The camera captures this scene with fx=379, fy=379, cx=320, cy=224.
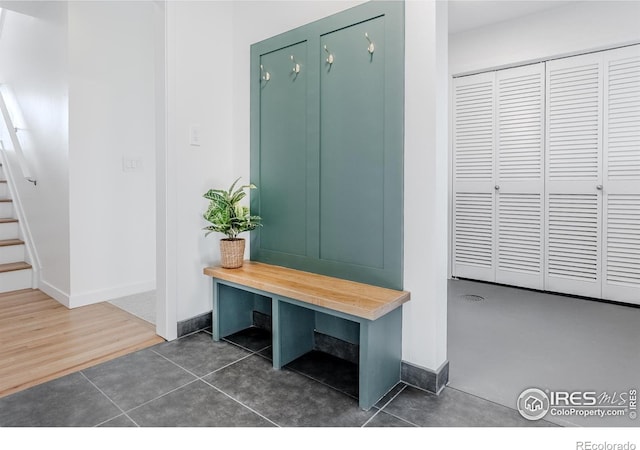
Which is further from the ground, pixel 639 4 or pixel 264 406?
pixel 639 4

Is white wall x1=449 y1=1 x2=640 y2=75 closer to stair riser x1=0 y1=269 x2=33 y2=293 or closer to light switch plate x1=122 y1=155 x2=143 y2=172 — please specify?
light switch plate x1=122 y1=155 x2=143 y2=172

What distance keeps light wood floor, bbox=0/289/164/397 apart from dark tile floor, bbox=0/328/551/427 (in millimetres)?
145

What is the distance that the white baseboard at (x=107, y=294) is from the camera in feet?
10.0

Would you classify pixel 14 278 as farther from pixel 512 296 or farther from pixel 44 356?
pixel 512 296

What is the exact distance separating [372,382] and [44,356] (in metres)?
1.87

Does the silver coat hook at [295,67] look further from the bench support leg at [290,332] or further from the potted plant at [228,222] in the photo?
the bench support leg at [290,332]

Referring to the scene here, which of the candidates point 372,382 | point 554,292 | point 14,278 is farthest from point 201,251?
point 554,292

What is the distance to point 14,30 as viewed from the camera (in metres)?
3.75

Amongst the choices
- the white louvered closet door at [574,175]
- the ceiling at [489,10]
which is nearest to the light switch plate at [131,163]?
the ceiling at [489,10]

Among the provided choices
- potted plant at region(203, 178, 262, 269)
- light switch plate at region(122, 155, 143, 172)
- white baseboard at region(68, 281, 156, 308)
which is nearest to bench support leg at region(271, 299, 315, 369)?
potted plant at region(203, 178, 262, 269)

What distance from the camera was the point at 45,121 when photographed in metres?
3.32

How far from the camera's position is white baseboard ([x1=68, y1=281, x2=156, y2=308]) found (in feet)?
10.0
